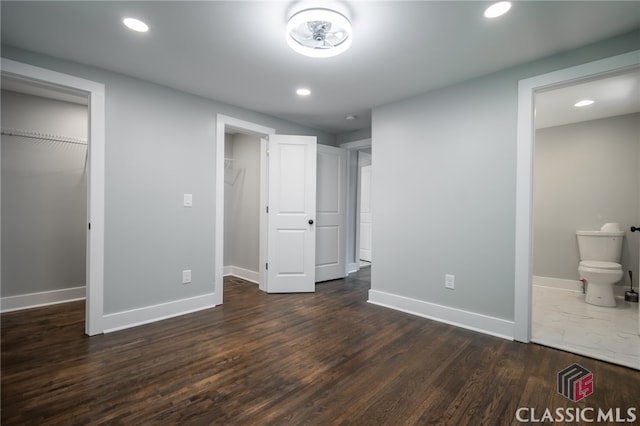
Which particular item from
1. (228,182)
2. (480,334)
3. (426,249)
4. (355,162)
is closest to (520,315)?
(480,334)

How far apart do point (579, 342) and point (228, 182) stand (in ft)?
15.9

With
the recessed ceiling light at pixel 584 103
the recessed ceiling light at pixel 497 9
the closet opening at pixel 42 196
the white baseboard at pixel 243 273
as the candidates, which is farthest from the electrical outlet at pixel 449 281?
the closet opening at pixel 42 196

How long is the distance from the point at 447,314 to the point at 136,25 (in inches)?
139

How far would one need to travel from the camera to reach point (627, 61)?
2.04 meters

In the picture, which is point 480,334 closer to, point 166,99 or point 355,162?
point 355,162

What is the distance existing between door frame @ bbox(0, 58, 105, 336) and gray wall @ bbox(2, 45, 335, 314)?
0.05 metres

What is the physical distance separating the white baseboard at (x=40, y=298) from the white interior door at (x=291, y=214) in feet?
7.52

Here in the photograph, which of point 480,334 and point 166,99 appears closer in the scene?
point 480,334

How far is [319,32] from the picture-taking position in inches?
77.8

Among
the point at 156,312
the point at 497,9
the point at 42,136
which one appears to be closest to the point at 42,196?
the point at 42,136

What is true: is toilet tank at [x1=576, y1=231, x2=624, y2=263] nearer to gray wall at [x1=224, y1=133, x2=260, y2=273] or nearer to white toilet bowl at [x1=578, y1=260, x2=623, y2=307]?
white toilet bowl at [x1=578, y1=260, x2=623, y2=307]

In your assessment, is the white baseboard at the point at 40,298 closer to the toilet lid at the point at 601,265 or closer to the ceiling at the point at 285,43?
the ceiling at the point at 285,43

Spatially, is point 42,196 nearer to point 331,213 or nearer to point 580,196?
point 331,213

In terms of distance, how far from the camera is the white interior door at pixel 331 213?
4.45m
